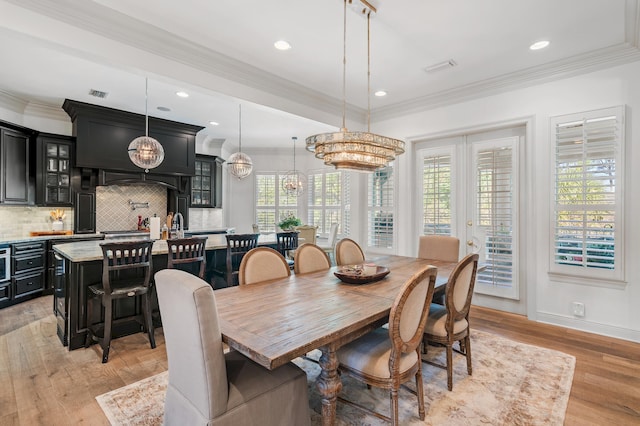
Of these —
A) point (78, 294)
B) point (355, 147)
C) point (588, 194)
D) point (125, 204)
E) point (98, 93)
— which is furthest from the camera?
point (125, 204)

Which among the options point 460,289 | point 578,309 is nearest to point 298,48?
point 460,289

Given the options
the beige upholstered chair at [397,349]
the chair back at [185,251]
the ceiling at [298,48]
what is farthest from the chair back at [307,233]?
the beige upholstered chair at [397,349]

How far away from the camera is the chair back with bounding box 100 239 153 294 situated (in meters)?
2.78

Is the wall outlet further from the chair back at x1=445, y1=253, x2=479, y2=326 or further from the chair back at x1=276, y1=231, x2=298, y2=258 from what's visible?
the chair back at x1=276, y1=231, x2=298, y2=258

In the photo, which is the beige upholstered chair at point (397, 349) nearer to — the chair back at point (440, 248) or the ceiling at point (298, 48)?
the chair back at point (440, 248)

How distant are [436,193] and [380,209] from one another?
0.91 meters

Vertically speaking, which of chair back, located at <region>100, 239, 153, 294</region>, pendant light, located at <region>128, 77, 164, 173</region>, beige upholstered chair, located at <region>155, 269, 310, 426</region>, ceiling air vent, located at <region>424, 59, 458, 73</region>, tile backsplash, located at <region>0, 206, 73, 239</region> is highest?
ceiling air vent, located at <region>424, 59, 458, 73</region>

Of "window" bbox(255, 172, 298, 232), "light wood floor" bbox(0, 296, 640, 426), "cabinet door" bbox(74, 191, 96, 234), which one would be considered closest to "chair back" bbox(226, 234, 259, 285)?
"light wood floor" bbox(0, 296, 640, 426)

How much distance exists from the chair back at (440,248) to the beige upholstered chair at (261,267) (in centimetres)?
183

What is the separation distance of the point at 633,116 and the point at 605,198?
84cm

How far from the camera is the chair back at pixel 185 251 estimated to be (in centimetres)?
320

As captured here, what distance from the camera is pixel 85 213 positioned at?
5.34m

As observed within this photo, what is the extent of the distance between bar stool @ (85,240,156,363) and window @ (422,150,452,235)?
11.9 feet

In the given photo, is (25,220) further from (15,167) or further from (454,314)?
(454,314)
